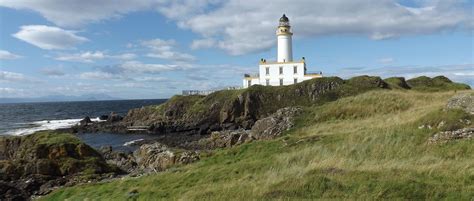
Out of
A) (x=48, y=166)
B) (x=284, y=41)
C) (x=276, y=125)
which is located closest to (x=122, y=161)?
(x=48, y=166)

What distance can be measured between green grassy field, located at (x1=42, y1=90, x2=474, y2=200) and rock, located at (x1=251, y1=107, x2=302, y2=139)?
2565 mm

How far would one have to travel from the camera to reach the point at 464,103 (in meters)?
24.0

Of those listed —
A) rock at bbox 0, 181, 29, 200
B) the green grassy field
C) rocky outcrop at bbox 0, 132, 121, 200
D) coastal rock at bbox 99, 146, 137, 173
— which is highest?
the green grassy field

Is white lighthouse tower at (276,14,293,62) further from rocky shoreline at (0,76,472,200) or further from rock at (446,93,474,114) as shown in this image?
rock at (446,93,474,114)

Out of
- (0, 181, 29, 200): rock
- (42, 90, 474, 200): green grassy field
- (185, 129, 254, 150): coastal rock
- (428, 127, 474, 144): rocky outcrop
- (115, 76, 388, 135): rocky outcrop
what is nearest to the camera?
(42, 90, 474, 200): green grassy field

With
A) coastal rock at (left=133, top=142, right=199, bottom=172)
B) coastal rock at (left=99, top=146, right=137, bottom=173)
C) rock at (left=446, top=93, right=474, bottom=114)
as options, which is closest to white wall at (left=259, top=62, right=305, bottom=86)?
coastal rock at (left=99, top=146, right=137, bottom=173)

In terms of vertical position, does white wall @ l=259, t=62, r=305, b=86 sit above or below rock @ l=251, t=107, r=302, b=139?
above

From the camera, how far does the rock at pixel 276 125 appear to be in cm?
2972

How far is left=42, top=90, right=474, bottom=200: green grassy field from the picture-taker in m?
12.2

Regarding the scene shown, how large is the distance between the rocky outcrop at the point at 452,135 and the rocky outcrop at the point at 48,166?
16.4 m

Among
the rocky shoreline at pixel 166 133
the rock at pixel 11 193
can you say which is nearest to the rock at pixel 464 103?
the rocky shoreline at pixel 166 133

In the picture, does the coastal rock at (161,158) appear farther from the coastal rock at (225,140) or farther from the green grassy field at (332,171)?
the coastal rock at (225,140)

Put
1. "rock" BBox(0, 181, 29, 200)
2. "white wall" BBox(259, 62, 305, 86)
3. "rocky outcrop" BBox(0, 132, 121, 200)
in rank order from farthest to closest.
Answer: "white wall" BBox(259, 62, 305, 86)
"rocky outcrop" BBox(0, 132, 121, 200)
"rock" BBox(0, 181, 29, 200)

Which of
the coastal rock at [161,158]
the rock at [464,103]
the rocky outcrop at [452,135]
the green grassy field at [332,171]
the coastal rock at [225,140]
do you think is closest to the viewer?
the green grassy field at [332,171]
